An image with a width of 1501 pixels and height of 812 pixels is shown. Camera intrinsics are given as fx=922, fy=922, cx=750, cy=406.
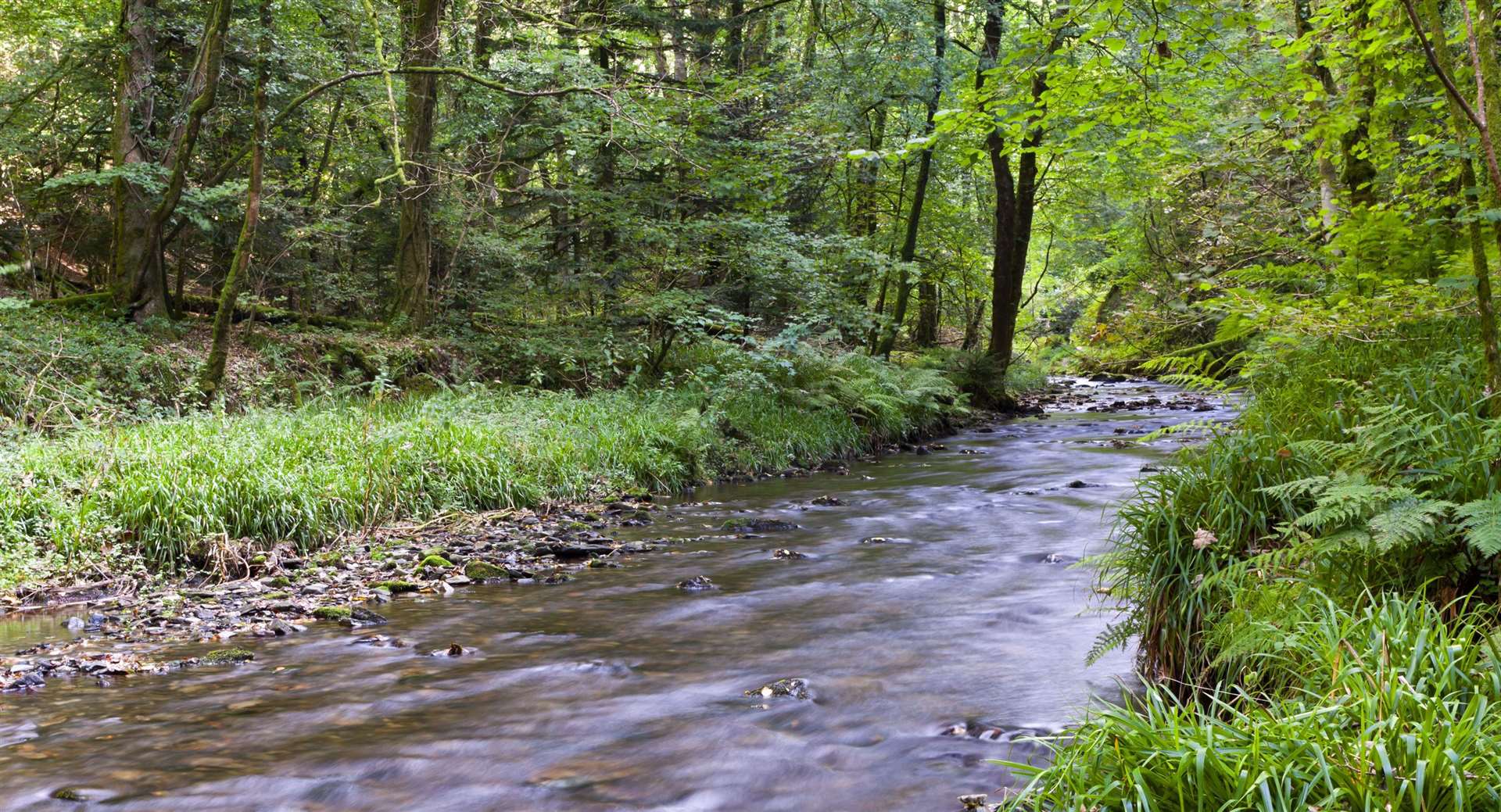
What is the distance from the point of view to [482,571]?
7.58m

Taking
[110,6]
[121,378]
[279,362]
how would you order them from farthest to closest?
[110,6] → [279,362] → [121,378]

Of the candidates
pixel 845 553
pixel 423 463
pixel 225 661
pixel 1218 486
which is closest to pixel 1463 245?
pixel 1218 486

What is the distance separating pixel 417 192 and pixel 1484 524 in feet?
48.1

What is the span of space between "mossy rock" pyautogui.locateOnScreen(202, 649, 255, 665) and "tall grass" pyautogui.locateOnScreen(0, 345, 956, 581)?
2.02 meters

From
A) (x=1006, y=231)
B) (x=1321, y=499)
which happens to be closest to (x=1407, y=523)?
(x=1321, y=499)

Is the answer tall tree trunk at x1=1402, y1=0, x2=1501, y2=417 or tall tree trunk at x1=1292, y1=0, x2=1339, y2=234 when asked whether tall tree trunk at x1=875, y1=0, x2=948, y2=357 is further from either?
tall tree trunk at x1=1402, y1=0, x2=1501, y2=417

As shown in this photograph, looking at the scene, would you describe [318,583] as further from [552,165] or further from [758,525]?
[552,165]

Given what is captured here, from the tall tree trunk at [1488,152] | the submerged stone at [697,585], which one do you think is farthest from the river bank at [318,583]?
the tall tree trunk at [1488,152]

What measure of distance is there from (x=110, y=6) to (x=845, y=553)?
45.9ft

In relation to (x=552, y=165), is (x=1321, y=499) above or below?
below

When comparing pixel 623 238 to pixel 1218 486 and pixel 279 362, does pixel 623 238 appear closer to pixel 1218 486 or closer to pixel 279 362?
pixel 279 362

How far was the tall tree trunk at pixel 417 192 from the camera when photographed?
14.2m

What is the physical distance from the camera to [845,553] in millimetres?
8359

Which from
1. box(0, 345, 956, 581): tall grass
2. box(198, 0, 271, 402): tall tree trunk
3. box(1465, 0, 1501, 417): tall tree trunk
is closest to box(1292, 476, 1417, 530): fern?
box(1465, 0, 1501, 417): tall tree trunk
